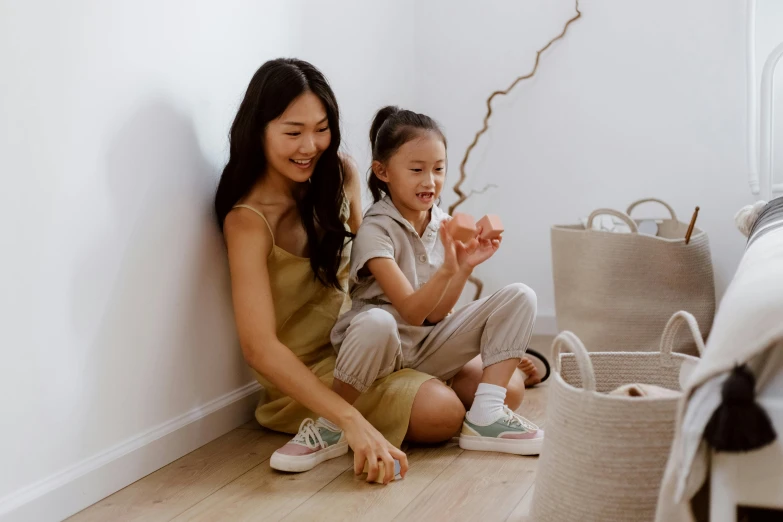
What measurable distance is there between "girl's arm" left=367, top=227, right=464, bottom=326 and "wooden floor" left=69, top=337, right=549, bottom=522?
0.92 feet

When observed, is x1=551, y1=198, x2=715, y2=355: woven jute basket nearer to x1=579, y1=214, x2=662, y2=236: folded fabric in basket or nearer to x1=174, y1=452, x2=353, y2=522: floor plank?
x1=579, y1=214, x2=662, y2=236: folded fabric in basket

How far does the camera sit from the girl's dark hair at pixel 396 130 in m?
1.84

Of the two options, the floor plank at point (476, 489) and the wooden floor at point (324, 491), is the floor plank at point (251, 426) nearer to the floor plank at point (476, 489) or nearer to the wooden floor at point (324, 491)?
the wooden floor at point (324, 491)

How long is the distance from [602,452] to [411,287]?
730 millimetres

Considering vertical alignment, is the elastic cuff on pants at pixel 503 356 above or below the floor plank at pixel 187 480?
above

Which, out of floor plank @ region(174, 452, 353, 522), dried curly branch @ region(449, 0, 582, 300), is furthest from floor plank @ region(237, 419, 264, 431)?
dried curly branch @ region(449, 0, 582, 300)

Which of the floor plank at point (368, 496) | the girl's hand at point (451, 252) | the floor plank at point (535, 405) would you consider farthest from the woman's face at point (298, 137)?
the floor plank at point (535, 405)

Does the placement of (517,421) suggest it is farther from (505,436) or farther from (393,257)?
A: (393,257)

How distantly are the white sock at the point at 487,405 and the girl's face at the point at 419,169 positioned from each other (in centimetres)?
40

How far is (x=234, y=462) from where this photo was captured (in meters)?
1.71

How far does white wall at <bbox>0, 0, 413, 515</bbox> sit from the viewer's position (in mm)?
1326

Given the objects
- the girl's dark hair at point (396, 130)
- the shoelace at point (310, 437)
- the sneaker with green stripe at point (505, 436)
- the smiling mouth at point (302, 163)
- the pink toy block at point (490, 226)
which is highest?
the girl's dark hair at point (396, 130)

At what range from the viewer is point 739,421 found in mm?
860

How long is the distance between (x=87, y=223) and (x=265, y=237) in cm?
42
